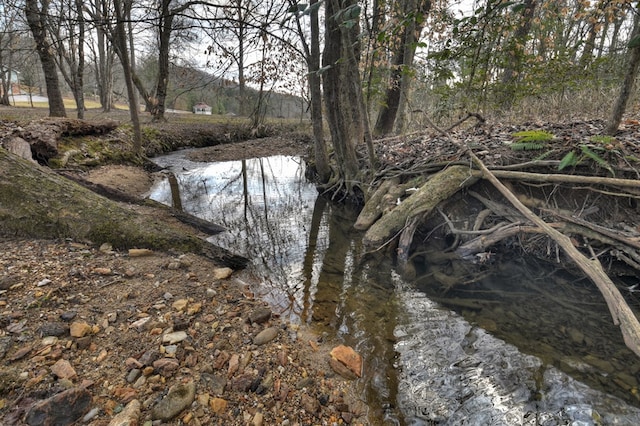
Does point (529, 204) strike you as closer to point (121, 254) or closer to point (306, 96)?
point (121, 254)

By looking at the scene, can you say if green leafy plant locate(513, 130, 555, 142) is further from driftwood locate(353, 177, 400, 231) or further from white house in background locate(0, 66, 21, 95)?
white house in background locate(0, 66, 21, 95)

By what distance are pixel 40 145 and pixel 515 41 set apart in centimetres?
992

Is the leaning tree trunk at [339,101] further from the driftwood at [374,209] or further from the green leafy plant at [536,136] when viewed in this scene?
the green leafy plant at [536,136]

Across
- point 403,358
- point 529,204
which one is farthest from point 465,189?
point 403,358

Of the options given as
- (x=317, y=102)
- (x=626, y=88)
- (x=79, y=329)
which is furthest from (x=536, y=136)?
(x=79, y=329)

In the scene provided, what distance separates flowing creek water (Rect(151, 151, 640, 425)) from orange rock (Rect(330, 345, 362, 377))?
0.08 meters

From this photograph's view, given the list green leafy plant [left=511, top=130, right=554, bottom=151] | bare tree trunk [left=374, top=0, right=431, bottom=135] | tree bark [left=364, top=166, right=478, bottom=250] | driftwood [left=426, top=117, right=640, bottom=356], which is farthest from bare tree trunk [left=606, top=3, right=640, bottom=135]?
bare tree trunk [left=374, top=0, right=431, bottom=135]

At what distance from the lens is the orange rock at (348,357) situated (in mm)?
2476

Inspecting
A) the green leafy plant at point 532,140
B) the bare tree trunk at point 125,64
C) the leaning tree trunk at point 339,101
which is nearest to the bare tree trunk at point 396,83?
the leaning tree trunk at point 339,101

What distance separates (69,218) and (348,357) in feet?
10.8

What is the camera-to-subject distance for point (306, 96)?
32.4 ft

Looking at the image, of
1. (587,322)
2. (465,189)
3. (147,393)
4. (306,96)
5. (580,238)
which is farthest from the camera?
(306,96)

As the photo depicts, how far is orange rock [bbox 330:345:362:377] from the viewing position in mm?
2476

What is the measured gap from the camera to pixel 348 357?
255cm
